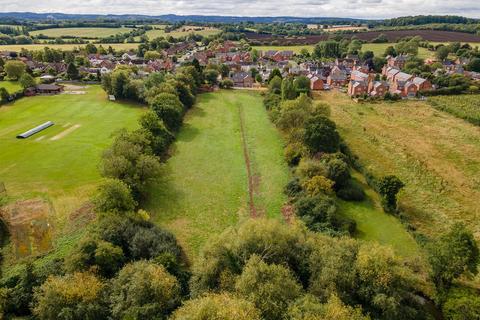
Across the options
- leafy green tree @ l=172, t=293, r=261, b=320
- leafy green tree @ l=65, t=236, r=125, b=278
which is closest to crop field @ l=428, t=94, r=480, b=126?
leafy green tree @ l=172, t=293, r=261, b=320

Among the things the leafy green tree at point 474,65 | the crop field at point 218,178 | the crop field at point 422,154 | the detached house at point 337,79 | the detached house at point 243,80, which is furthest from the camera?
the leafy green tree at point 474,65

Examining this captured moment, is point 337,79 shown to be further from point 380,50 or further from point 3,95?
point 3,95

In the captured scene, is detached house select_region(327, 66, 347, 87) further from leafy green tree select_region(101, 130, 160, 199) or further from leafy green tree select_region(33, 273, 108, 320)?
leafy green tree select_region(33, 273, 108, 320)

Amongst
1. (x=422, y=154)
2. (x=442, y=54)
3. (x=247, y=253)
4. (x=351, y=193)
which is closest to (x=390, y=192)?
(x=351, y=193)

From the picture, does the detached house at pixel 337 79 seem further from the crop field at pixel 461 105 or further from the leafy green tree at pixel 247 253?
the leafy green tree at pixel 247 253

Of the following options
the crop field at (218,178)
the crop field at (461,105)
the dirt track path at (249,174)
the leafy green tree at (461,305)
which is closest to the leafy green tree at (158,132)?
the crop field at (218,178)

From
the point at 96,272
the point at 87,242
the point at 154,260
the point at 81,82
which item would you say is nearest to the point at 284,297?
the point at 154,260
